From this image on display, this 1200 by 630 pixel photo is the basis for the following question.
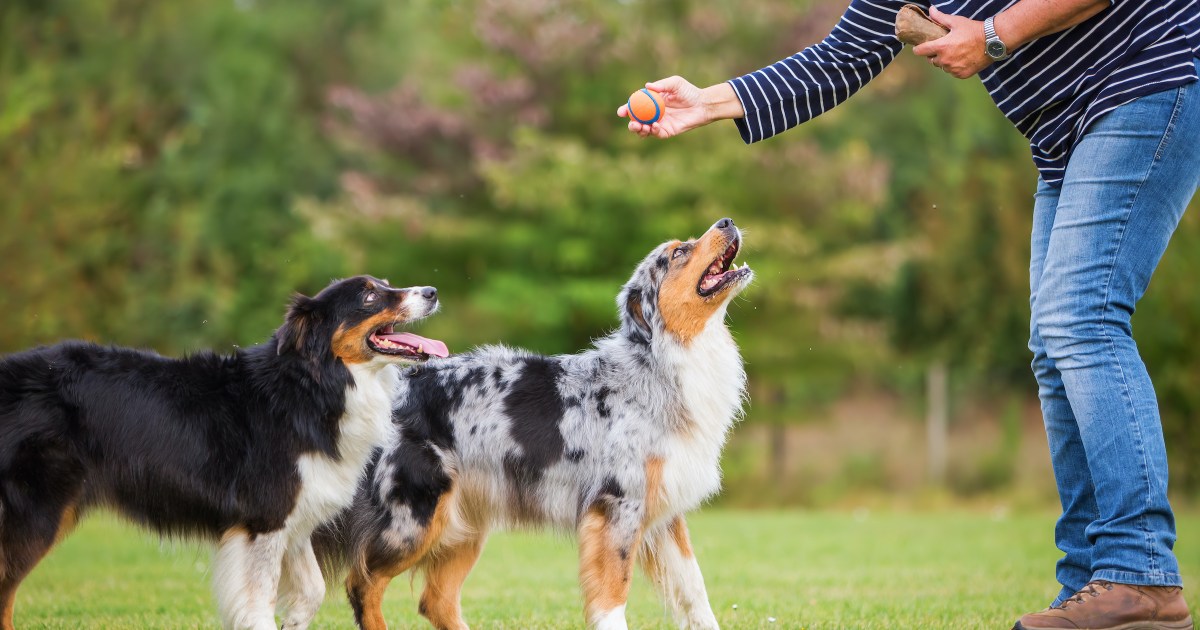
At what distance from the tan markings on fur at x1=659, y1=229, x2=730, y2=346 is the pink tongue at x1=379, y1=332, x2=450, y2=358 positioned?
37.5 inches

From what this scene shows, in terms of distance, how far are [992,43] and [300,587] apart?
327 centimetres

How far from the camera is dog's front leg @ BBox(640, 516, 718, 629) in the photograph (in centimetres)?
488

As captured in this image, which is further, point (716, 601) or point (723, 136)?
point (723, 136)

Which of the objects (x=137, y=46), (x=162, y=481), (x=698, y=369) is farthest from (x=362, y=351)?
(x=137, y=46)

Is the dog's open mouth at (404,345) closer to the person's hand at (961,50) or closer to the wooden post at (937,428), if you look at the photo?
the person's hand at (961,50)

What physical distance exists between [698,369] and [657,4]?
46.4 feet

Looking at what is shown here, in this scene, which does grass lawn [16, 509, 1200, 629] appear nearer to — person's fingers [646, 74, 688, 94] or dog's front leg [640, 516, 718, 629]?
dog's front leg [640, 516, 718, 629]

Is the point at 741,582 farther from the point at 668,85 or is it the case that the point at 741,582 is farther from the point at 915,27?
the point at 915,27

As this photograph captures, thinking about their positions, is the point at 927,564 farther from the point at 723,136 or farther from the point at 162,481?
the point at 723,136

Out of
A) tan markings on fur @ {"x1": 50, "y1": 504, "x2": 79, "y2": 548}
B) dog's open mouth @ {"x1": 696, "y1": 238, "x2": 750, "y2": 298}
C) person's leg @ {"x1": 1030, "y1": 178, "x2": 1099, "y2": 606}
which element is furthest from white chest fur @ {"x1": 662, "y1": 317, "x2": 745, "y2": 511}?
tan markings on fur @ {"x1": 50, "y1": 504, "x2": 79, "y2": 548}

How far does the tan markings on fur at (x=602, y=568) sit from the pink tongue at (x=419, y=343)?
89cm

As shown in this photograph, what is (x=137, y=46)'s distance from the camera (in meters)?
20.0

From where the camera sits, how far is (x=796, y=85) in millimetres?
4180

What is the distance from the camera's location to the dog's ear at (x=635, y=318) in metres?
5.09
